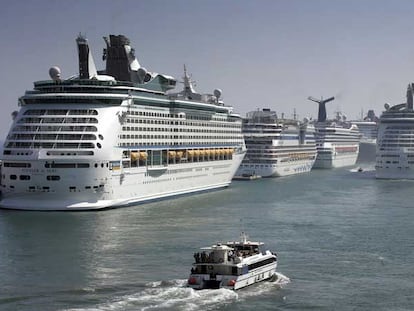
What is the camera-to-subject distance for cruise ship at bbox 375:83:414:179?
382 feet

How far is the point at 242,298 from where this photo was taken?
3447 cm

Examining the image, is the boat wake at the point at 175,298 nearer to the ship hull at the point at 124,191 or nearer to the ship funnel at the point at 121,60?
the ship hull at the point at 124,191

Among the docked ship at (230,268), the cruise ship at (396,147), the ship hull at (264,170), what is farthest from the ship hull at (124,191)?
the cruise ship at (396,147)

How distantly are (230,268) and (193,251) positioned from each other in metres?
9.95

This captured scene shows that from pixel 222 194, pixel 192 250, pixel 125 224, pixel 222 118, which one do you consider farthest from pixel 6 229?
pixel 222 118

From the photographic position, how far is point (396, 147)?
118000mm

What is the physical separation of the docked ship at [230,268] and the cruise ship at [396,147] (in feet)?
268

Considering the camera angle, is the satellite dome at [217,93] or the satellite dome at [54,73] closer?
the satellite dome at [54,73]

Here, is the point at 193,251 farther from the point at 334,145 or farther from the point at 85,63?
the point at 334,145

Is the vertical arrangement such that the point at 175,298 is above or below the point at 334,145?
below

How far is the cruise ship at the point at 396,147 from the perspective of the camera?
382ft

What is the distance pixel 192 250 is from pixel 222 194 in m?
40.4

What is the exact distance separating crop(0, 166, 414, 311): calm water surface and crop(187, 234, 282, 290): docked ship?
21.1 inches

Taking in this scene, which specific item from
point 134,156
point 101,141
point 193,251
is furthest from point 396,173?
point 193,251
